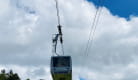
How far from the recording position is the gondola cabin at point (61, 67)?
47719mm

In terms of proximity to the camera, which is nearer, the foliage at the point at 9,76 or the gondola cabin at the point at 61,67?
the gondola cabin at the point at 61,67

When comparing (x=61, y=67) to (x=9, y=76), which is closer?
(x=61, y=67)

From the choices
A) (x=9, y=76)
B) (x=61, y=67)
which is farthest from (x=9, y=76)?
(x=61, y=67)

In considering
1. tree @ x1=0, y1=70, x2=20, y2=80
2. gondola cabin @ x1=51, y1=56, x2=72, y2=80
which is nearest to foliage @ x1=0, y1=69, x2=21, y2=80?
tree @ x1=0, y1=70, x2=20, y2=80

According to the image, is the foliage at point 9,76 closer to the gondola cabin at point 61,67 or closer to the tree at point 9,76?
the tree at point 9,76

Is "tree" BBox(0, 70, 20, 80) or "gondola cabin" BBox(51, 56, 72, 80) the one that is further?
"tree" BBox(0, 70, 20, 80)

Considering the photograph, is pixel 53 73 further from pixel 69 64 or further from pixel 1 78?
pixel 1 78

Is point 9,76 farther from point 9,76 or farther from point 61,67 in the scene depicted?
point 61,67

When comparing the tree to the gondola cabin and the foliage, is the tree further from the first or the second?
the gondola cabin

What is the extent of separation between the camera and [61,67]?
48125 mm

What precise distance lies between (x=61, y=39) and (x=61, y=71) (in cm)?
1303

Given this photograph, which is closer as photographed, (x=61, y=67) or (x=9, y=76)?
(x=61, y=67)

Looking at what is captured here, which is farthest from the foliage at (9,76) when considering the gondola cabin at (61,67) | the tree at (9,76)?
the gondola cabin at (61,67)

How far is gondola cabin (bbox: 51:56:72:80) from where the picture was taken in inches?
1879
